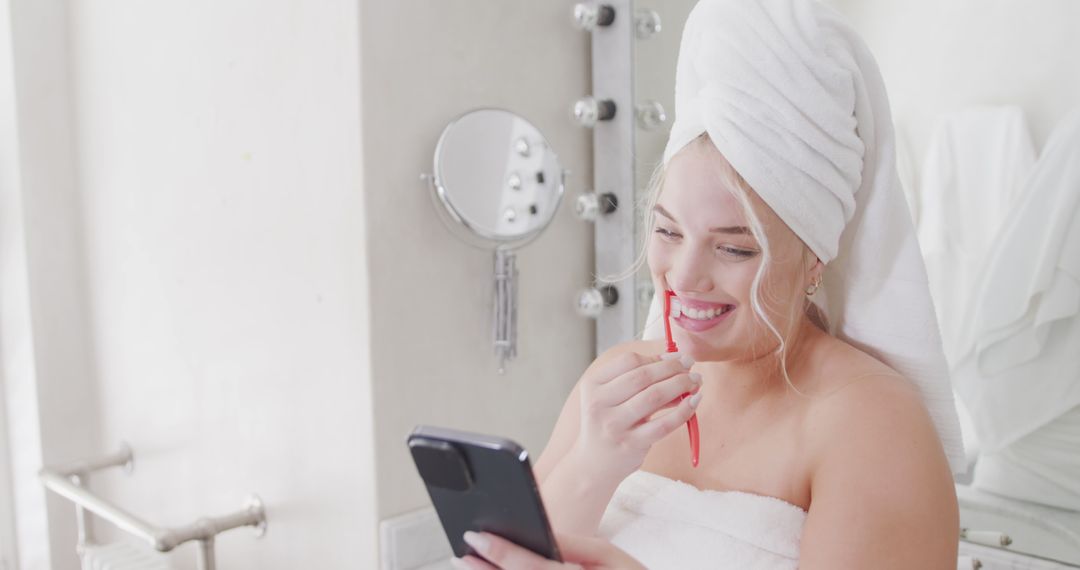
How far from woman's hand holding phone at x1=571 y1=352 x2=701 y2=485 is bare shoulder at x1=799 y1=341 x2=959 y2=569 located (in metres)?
0.13

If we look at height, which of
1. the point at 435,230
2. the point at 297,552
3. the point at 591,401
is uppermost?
the point at 435,230

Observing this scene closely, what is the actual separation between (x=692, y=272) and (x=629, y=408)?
0.47 ft

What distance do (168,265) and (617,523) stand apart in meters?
1.18

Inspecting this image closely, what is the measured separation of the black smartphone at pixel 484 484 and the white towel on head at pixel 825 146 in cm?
35

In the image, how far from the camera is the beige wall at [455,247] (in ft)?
4.22

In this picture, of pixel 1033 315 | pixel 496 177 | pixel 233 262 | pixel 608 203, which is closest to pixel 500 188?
pixel 496 177

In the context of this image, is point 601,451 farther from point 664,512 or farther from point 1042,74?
point 1042,74

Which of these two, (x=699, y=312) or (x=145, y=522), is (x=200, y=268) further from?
(x=699, y=312)

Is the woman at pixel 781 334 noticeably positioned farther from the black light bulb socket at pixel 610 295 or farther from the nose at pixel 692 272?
the black light bulb socket at pixel 610 295

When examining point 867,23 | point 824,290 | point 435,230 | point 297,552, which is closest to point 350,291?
point 435,230

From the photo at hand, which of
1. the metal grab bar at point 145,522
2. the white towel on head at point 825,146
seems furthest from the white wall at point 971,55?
the metal grab bar at point 145,522

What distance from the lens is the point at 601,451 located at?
84 centimetres

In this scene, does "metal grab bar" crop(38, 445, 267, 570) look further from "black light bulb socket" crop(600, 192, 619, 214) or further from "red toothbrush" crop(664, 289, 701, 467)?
"red toothbrush" crop(664, 289, 701, 467)

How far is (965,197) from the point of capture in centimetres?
111
